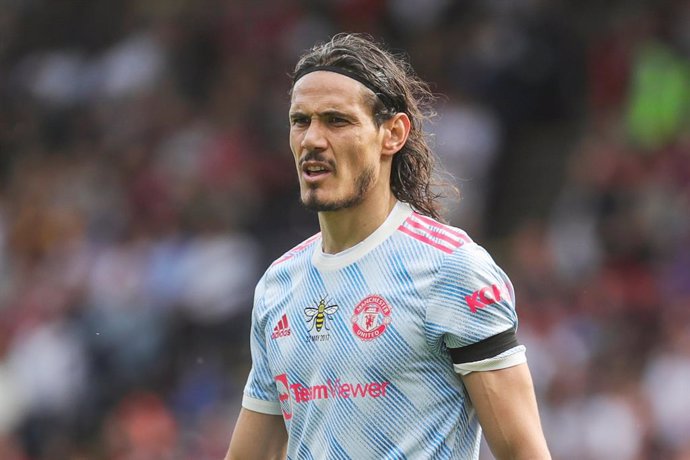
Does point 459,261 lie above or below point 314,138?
below

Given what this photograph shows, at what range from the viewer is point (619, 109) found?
38.0 feet

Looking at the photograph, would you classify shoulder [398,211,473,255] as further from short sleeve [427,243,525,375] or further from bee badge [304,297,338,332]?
bee badge [304,297,338,332]

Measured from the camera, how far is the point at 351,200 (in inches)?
164

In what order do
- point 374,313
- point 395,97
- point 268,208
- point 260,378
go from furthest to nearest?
point 268,208, point 260,378, point 395,97, point 374,313

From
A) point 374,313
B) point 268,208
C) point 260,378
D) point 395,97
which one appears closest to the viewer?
point 374,313

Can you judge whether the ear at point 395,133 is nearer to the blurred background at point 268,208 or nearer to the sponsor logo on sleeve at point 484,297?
the sponsor logo on sleeve at point 484,297

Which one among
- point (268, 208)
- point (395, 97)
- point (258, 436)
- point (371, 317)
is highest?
point (268, 208)

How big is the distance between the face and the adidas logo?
0.38 m

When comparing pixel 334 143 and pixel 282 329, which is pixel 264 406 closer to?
pixel 282 329

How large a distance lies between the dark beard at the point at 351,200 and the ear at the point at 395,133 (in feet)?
0.39

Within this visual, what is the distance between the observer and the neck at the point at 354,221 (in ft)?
13.9

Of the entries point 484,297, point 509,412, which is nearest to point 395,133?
point 484,297

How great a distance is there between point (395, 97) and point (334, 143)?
28cm

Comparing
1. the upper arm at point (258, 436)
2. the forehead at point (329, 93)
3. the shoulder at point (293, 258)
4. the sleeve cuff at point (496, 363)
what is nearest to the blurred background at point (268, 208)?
the upper arm at point (258, 436)
